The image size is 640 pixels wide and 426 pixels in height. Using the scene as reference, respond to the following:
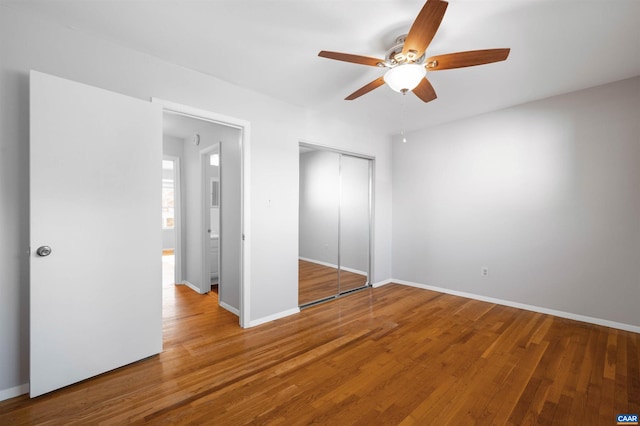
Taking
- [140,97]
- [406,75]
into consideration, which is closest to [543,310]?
[406,75]

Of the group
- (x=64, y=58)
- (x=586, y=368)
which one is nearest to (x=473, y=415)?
(x=586, y=368)

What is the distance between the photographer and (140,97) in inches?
88.3

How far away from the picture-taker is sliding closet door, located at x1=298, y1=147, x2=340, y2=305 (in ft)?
11.9

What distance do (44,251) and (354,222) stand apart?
3.42 metres

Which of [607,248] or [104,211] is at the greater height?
[104,211]

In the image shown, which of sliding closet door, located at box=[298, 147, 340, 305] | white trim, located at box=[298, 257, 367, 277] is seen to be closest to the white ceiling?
sliding closet door, located at box=[298, 147, 340, 305]

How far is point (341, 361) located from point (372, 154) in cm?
313

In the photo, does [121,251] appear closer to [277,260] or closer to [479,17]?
[277,260]

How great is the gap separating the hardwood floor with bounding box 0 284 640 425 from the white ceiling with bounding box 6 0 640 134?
2555 mm

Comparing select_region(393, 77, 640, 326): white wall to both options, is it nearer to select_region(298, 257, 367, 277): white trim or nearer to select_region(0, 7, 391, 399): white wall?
select_region(298, 257, 367, 277): white trim

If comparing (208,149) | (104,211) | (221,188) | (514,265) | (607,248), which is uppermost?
(208,149)

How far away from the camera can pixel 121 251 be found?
2094 mm

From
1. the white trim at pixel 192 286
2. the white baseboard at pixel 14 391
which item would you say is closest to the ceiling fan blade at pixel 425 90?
the white baseboard at pixel 14 391

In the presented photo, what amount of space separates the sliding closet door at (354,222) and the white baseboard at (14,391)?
125 inches
